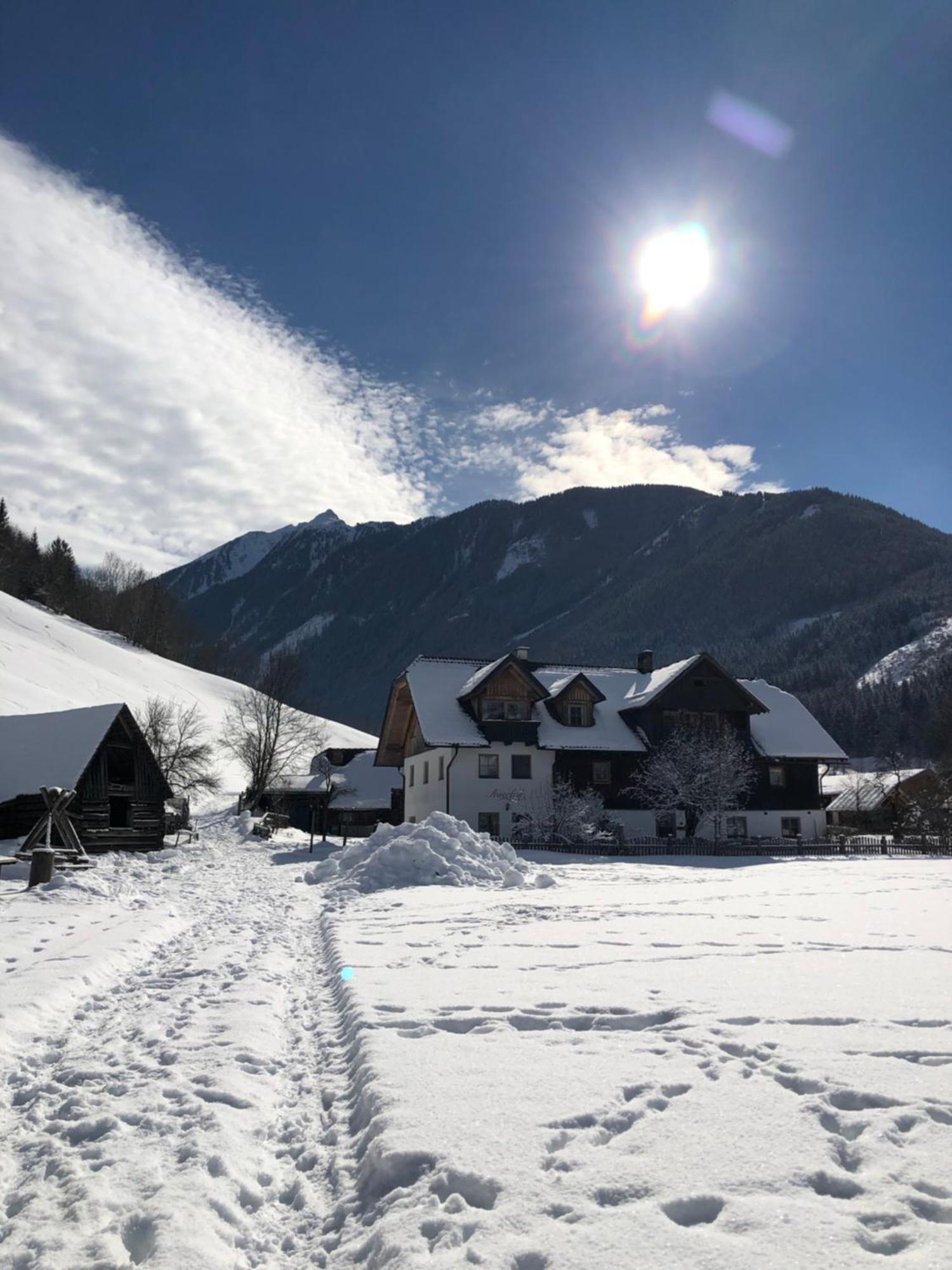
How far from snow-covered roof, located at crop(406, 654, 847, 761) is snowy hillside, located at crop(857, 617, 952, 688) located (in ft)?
378

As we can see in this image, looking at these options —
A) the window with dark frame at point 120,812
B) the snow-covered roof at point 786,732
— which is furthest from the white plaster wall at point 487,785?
the window with dark frame at point 120,812

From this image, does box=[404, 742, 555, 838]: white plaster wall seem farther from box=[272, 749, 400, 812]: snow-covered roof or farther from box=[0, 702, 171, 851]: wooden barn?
box=[272, 749, 400, 812]: snow-covered roof

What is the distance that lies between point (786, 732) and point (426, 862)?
32385mm

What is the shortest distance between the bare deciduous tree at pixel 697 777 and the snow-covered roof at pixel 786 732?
8.09 ft

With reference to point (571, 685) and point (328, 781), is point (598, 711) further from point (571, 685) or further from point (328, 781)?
point (328, 781)

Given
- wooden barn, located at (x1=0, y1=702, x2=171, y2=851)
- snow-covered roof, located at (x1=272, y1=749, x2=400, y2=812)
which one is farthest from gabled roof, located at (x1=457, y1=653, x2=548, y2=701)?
snow-covered roof, located at (x1=272, y1=749, x2=400, y2=812)

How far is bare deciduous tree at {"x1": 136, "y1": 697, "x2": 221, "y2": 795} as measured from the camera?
185 feet

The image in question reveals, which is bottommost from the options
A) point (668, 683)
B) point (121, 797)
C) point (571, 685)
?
point (121, 797)

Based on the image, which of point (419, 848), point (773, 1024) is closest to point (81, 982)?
point (773, 1024)

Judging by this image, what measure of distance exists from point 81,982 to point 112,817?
29096 millimetres

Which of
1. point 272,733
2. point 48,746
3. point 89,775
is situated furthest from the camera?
point 272,733

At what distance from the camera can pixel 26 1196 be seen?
440 cm

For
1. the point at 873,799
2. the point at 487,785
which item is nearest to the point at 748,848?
the point at 487,785

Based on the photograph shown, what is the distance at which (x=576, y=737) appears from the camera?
43.7 m
